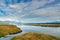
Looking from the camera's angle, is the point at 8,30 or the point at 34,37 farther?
the point at 8,30

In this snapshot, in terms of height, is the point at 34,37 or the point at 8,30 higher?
the point at 8,30

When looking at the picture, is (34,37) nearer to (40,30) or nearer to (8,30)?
(40,30)

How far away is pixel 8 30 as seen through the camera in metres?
2.75

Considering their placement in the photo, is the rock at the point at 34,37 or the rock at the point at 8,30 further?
the rock at the point at 8,30

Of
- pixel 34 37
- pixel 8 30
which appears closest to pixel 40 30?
pixel 34 37

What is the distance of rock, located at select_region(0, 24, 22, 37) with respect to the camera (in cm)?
271

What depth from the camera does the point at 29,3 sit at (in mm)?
2789

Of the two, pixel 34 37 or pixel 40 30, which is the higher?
pixel 40 30

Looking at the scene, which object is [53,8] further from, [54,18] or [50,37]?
[50,37]

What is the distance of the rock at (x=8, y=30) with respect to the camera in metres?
2.71

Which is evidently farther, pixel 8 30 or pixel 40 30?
pixel 8 30

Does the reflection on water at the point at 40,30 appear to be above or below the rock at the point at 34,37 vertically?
above

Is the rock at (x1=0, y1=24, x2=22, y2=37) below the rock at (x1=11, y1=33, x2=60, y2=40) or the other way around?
the other way around

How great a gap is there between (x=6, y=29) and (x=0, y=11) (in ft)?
1.23
